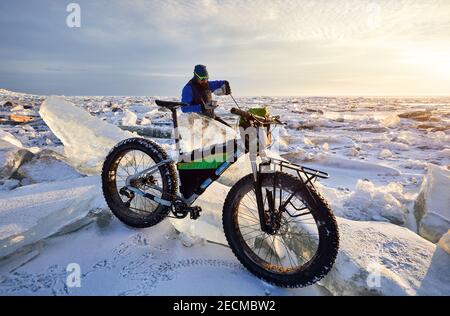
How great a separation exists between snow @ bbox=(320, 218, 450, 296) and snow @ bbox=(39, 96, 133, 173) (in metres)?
4.27

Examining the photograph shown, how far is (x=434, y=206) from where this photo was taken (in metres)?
3.42

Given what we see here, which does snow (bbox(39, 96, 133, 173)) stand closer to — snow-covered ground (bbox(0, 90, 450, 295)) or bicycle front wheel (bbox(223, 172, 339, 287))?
snow-covered ground (bbox(0, 90, 450, 295))

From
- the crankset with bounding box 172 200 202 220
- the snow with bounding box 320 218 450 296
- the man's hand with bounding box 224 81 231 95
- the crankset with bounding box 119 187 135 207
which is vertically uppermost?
the man's hand with bounding box 224 81 231 95

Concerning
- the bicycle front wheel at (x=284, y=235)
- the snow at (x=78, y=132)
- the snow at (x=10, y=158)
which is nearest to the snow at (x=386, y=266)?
the bicycle front wheel at (x=284, y=235)

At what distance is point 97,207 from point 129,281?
121cm

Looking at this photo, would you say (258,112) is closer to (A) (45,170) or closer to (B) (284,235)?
(B) (284,235)

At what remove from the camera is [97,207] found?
3141 millimetres

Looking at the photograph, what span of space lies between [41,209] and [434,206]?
14.3 ft

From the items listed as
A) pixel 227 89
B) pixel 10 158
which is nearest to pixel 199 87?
pixel 227 89

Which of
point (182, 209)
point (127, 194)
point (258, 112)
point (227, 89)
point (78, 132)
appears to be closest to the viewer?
point (258, 112)

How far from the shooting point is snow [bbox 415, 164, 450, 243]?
3205 millimetres

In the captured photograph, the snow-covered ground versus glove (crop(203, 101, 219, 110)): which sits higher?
glove (crop(203, 101, 219, 110))

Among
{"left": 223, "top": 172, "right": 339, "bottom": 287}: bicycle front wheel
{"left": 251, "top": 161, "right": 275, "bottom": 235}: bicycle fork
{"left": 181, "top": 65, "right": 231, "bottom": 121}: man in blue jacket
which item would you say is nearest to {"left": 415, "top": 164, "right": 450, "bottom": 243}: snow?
{"left": 223, "top": 172, "right": 339, "bottom": 287}: bicycle front wheel
